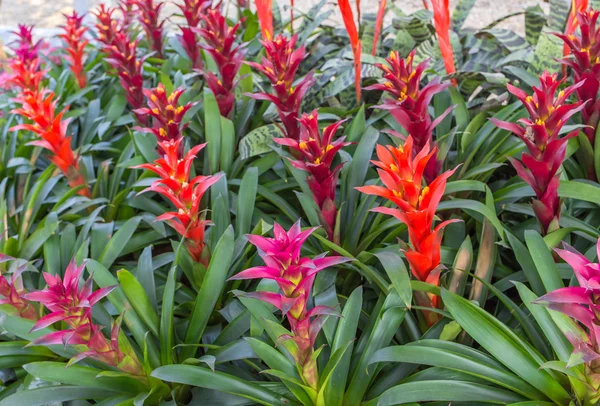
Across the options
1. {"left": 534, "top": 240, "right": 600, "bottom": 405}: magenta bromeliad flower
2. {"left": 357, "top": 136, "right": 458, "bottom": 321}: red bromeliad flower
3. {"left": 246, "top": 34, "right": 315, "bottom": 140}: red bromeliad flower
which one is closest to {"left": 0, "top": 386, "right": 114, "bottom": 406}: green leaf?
{"left": 357, "top": 136, "right": 458, "bottom": 321}: red bromeliad flower

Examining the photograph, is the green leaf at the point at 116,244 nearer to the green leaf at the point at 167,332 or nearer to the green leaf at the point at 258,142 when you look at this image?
the green leaf at the point at 167,332

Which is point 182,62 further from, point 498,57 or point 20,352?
point 20,352

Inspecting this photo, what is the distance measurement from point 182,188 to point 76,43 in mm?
1585

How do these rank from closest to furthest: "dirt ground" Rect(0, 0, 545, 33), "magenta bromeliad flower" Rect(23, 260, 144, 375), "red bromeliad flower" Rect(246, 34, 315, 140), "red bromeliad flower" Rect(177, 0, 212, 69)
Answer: "magenta bromeliad flower" Rect(23, 260, 144, 375) < "red bromeliad flower" Rect(246, 34, 315, 140) < "red bromeliad flower" Rect(177, 0, 212, 69) < "dirt ground" Rect(0, 0, 545, 33)

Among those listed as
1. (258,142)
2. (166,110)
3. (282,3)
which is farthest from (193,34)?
(282,3)

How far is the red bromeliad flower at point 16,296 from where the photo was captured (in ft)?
4.25

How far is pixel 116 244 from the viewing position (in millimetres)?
1685

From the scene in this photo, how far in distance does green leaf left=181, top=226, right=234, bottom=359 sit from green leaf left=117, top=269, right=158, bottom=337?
9 cm

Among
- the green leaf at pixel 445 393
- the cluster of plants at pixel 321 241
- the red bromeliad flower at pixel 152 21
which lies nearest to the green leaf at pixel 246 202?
the cluster of plants at pixel 321 241

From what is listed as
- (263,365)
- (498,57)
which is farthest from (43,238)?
(498,57)

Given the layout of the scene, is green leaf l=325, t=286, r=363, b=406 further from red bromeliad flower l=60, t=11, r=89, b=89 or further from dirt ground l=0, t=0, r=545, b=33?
dirt ground l=0, t=0, r=545, b=33

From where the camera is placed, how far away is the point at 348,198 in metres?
1.73

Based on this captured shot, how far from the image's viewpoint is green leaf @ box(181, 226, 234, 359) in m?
1.42

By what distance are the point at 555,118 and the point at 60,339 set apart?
1.21 metres
